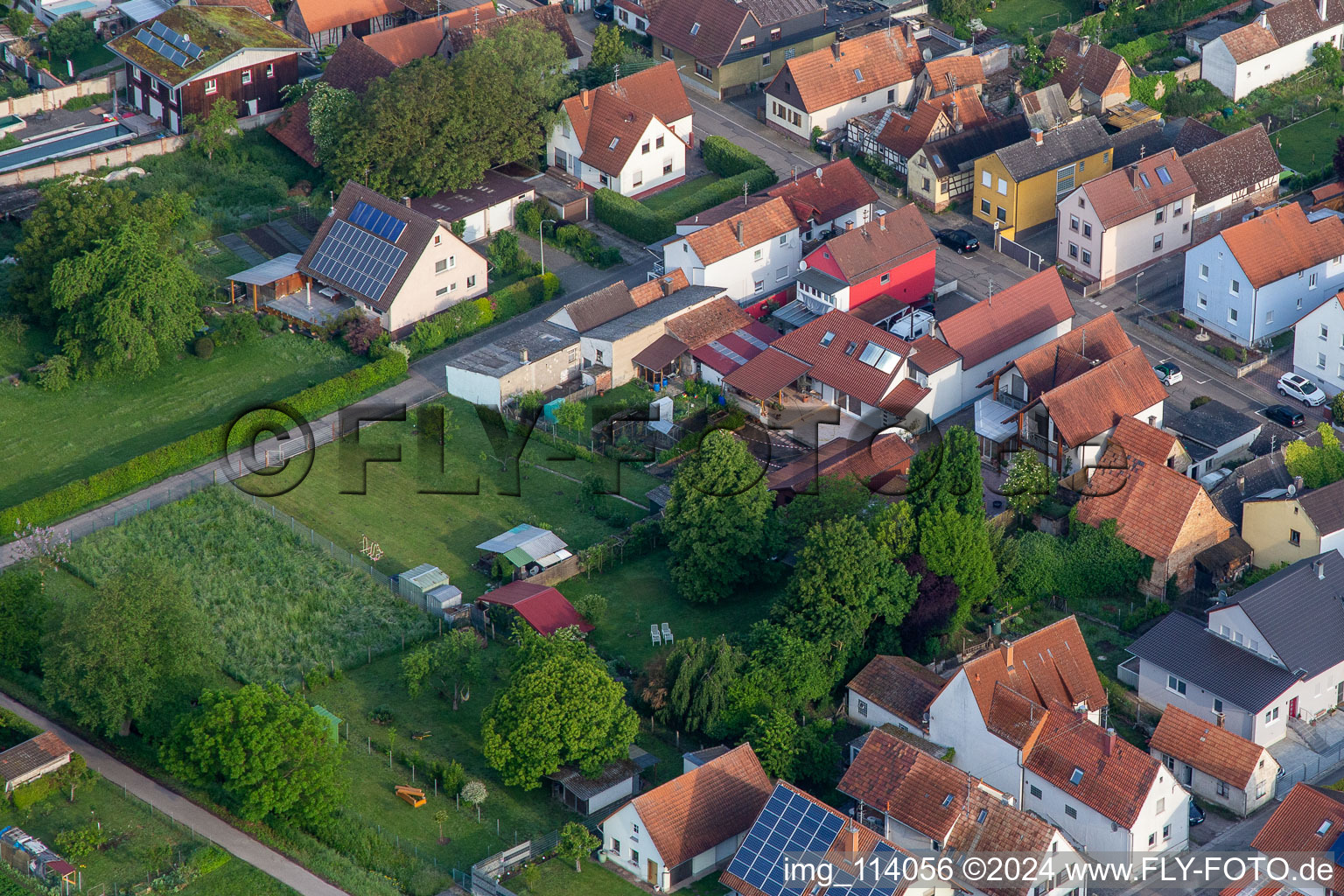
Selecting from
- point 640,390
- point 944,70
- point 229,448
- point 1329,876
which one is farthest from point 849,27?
point 1329,876

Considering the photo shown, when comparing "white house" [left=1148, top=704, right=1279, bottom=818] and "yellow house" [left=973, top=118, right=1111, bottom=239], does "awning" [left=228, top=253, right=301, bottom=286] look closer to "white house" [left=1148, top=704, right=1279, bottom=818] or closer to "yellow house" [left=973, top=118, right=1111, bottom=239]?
"yellow house" [left=973, top=118, right=1111, bottom=239]

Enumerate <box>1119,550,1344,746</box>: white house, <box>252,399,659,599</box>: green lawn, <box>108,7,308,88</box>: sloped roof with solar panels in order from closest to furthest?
<box>1119,550,1344,746</box>: white house, <box>252,399,659,599</box>: green lawn, <box>108,7,308,88</box>: sloped roof with solar panels

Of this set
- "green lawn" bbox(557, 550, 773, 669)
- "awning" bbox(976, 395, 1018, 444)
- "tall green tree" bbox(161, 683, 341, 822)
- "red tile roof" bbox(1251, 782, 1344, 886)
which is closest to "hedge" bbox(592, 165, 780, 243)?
"awning" bbox(976, 395, 1018, 444)

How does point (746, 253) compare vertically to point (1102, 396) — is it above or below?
below

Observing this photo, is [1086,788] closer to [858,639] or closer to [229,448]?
[858,639]

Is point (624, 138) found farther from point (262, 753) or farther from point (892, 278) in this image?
point (262, 753)

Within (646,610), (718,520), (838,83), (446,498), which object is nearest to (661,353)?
(446,498)

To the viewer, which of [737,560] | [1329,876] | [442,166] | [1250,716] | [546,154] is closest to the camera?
[1329,876]
